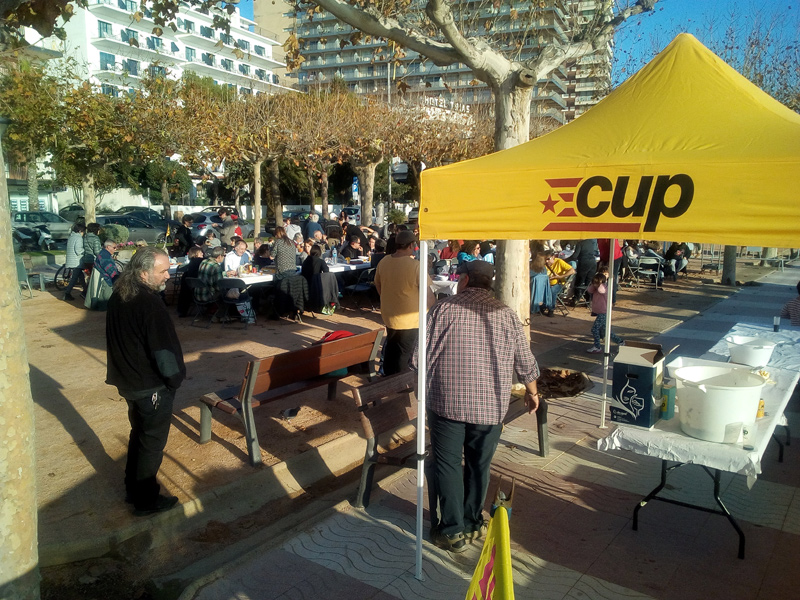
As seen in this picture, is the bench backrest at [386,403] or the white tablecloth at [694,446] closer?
the white tablecloth at [694,446]

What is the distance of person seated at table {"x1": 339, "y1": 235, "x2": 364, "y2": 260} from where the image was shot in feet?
46.0

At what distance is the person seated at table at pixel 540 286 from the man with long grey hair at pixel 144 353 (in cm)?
875

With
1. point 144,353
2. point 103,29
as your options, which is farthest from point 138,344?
point 103,29

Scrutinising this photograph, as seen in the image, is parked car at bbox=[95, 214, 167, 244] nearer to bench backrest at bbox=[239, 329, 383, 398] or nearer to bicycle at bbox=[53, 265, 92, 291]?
bicycle at bbox=[53, 265, 92, 291]

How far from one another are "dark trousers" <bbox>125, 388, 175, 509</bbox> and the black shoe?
0.01m

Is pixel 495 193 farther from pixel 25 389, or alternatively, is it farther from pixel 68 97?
pixel 68 97

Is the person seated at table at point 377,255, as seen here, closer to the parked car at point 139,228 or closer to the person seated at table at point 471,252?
the person seated at table at point 471,252

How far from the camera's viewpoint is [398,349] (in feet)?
20.1

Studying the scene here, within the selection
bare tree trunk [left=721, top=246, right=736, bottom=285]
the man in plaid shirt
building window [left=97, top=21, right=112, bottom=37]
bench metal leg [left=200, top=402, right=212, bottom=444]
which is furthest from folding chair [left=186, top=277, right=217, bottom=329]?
building window [left=97, top=21, right=112, bottom=37]

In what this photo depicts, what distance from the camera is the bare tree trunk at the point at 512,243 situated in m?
6.36

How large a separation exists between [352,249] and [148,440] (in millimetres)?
10051

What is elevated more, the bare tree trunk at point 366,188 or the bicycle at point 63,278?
the bare tree trunk at point 366,188

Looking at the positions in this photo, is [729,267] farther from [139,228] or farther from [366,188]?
[139,228]

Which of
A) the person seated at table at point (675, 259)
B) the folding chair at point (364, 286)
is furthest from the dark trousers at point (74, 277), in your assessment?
the person seated at table at point (675, 259)
